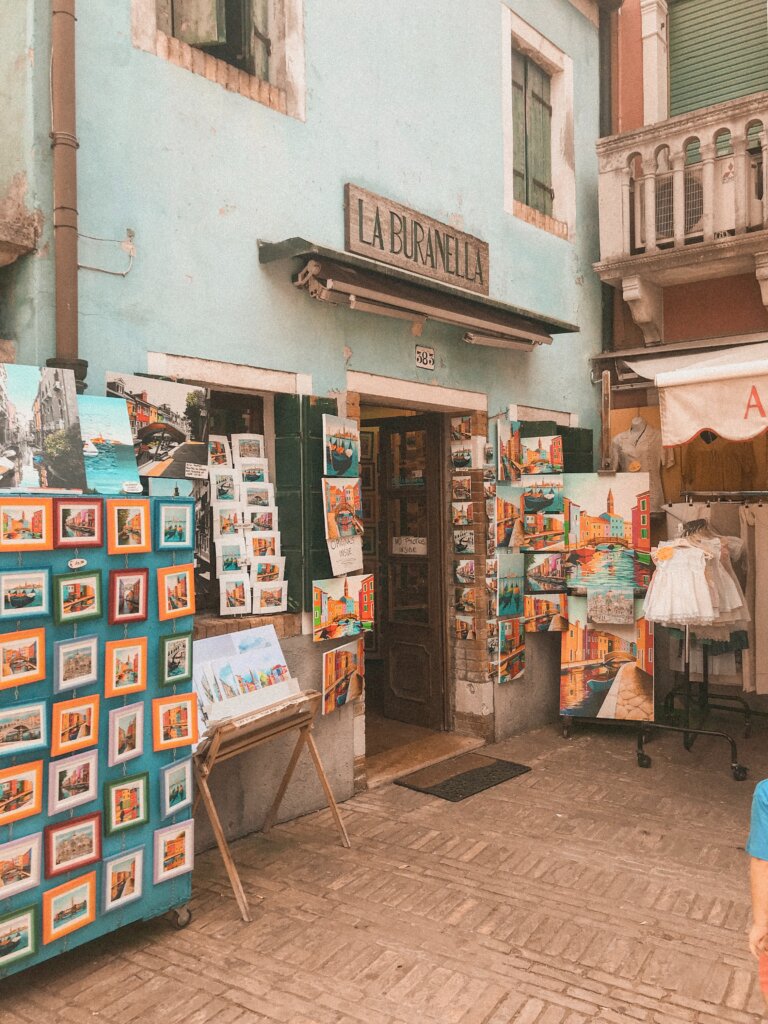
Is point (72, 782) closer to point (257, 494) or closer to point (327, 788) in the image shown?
point (327, 788)

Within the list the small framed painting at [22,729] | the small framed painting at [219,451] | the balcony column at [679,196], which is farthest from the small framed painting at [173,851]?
the balcony column at [679,196]

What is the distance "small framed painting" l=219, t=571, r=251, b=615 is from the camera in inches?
190

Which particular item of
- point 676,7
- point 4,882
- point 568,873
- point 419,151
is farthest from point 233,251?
point 676,7

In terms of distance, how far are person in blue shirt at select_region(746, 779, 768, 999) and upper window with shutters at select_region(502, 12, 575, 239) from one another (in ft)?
20.2

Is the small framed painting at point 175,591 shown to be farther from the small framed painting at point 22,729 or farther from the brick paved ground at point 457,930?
the brick paved ground at point 457,930

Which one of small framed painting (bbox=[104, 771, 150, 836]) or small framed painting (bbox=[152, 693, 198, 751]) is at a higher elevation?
small framed painting (bbox=[152, 693, 198, 751])

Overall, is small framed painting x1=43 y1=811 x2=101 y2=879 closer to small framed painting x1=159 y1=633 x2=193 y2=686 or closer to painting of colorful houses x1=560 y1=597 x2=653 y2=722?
small framed painting x1=159 y1=633 x2=193 y2=686

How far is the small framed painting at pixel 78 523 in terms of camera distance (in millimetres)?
3293

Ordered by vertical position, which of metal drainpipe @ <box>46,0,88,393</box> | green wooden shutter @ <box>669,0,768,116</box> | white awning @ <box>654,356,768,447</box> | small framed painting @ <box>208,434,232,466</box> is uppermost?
green wooden shutter @ <box>669,0,768,116</box>

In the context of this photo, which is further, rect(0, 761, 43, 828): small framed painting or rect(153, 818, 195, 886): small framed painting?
rect(153, 818, 195, 886): small framed painting

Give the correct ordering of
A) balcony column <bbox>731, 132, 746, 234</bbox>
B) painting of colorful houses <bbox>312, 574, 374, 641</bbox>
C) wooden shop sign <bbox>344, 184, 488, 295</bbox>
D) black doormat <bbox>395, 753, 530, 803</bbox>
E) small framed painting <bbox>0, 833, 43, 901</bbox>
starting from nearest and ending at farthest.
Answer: small framed painting <bbox>0, 833, 43, 901</bbox>
painting of colorful houses <bbox>312, 574, 374, 641</bbox>
wooden shop sign <bbox>344, 184, 488, 295</bbox>
black doormat <bbox>395, 753, 530, 803</bbox>
balcony column <bbox>731, 132, 746, 234</bbox>

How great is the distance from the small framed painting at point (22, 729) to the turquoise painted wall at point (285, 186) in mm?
1716

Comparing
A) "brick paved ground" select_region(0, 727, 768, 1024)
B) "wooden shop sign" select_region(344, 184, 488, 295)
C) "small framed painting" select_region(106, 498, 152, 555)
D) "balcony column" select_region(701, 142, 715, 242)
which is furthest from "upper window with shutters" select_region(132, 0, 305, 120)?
"brick paved ground" select_region(0, 727, 768, 1024)

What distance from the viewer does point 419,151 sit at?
6.31m
